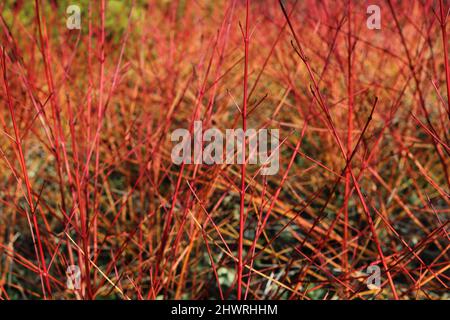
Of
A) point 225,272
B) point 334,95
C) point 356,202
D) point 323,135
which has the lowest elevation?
point 225,272

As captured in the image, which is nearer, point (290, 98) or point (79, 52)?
point (290, 98)

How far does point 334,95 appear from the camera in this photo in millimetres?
2664

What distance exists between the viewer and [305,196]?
275 cm

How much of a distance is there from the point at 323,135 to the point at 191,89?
3.01 ft

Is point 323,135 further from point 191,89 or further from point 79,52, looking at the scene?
point 79,52

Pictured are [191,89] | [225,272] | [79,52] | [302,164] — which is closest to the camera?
[225,272]
